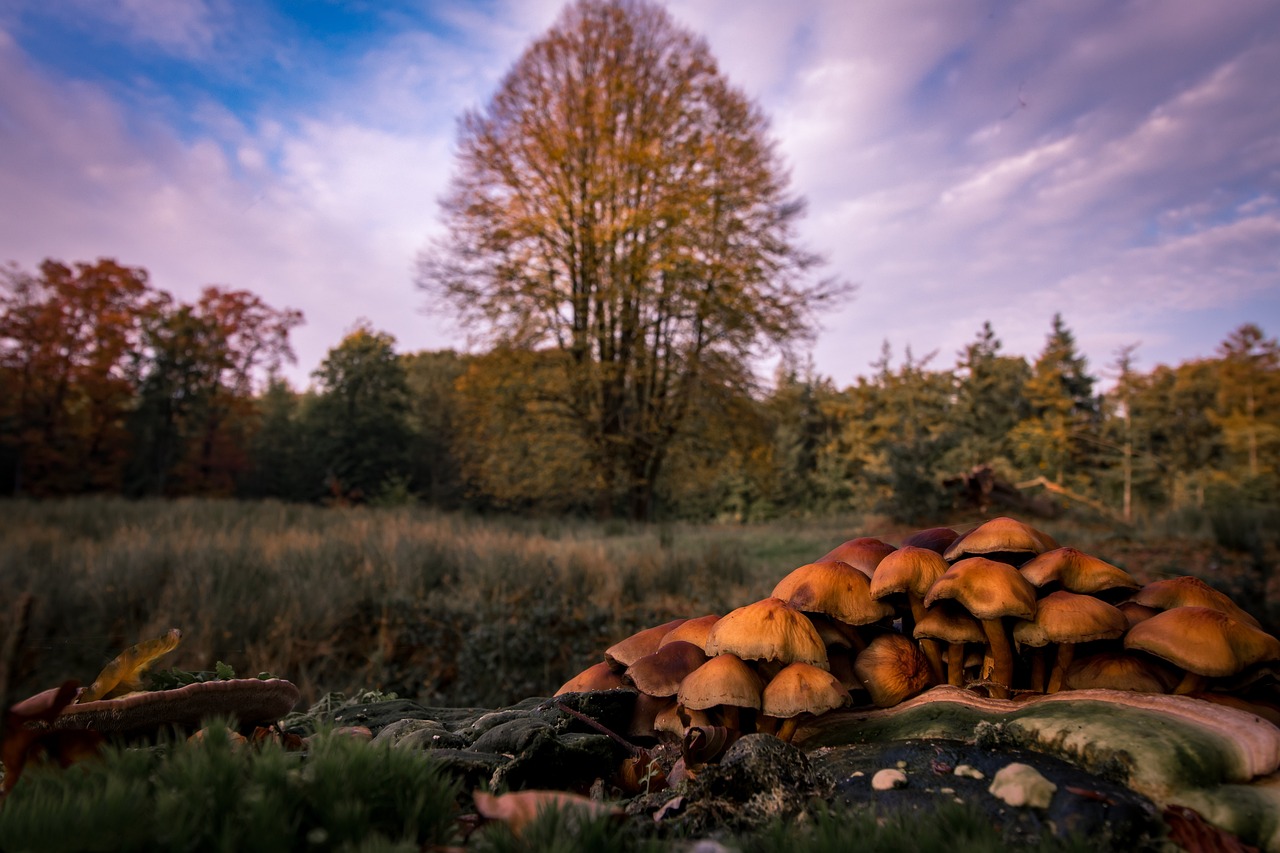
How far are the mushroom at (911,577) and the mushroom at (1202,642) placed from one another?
0.99 ft

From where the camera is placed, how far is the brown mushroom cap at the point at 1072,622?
1047 millimetres

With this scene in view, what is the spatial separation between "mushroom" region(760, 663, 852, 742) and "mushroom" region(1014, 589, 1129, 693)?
326 mm

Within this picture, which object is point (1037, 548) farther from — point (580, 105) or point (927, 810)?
point (580, 105)

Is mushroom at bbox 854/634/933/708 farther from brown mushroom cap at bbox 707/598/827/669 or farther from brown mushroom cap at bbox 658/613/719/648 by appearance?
brown mushroom cap at bbox 658/613/719/648

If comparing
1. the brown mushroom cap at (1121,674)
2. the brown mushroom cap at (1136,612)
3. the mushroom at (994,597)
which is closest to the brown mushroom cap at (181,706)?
the mushroom at (994,597)

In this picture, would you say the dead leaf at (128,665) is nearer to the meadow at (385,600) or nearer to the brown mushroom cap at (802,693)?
the brown mushroom cap at (802,693)

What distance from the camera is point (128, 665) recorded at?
1.16 meters

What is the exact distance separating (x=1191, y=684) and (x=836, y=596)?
55 centimetres

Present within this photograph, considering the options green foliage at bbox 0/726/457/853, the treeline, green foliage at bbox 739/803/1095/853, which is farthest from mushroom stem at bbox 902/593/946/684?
the treeline

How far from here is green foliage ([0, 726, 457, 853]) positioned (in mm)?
554

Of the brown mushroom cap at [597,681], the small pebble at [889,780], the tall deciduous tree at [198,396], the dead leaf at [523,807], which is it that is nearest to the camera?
the dead leaf at [523,807]

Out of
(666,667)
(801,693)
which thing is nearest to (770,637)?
(801,693)

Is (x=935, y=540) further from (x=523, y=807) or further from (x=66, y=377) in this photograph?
(x=66, y=377)

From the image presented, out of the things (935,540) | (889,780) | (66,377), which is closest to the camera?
(889,780)
